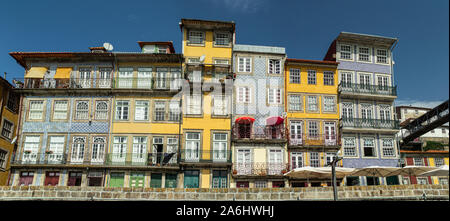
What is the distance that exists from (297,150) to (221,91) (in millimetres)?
8645

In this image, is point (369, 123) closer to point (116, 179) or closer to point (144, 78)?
point (144, 78)

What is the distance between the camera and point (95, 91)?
3391cm

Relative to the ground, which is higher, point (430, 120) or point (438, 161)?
point (430, 120)

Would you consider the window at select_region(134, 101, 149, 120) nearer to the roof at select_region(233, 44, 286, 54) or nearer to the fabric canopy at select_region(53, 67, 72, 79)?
the fabric canopy at select_region(53, 67, 72, 79)

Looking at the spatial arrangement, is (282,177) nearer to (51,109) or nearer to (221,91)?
(221,91)

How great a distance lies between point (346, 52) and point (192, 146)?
18035mm

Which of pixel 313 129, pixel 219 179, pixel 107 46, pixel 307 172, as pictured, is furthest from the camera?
pixel 107 46

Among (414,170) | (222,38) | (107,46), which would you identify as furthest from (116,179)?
(414,170)

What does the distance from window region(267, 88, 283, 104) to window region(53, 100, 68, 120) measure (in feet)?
59.4

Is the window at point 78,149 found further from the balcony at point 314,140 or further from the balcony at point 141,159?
the balcony at point 314,140

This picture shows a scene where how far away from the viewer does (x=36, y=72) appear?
34.3m

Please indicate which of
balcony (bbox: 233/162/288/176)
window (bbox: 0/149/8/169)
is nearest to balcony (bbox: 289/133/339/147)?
balcony (bbox: 233/162/288/176)

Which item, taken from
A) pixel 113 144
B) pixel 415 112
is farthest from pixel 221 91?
pixel 415 112

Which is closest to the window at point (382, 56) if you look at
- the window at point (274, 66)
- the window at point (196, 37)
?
the window at point (274, 66)
